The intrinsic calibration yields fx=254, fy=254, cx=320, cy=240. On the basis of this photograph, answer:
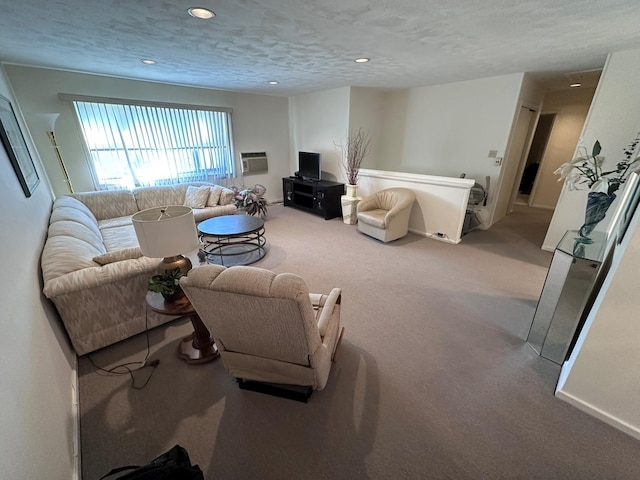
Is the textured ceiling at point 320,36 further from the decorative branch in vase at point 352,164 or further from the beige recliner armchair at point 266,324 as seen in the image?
the beige recliner armchair at point 266,324

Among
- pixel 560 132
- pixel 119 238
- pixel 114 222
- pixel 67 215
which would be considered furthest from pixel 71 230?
pixel 560 132

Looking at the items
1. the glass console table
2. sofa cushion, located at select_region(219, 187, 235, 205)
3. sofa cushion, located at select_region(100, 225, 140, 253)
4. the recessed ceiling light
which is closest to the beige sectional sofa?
sofa cushion, located at select_region(100, 225, 140, 253)

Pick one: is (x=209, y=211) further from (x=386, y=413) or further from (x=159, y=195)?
(x=386, y=413)

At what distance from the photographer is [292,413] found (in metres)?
1.50

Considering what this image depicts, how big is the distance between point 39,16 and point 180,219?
68.8 inches

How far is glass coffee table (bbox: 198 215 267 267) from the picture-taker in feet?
10.1

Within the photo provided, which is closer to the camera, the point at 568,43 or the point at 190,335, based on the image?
the point at 190,335

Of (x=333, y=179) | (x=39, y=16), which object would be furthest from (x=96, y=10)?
(x=333, y=179)

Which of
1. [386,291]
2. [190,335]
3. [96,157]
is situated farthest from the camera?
[96,157]

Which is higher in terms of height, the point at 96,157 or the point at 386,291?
the point at 96,157

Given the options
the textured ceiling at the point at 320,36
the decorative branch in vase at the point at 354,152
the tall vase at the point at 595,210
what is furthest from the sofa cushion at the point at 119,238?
the tall vase at the point at 595,210

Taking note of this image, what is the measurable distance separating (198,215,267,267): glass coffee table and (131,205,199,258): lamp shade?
4.71 ft

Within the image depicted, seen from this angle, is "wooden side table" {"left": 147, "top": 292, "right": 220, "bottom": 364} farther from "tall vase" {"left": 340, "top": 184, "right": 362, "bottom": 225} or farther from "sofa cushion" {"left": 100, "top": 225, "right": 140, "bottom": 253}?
"tall vase" {"left": 340, "top": 184, "right": 362, "bottom": 225}

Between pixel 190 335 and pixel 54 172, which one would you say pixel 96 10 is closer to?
pixel 190 335
